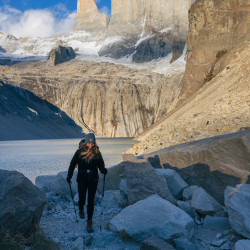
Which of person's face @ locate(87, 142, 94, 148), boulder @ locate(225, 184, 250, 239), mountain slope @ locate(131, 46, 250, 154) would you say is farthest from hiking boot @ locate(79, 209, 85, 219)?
mountain slope @ locate(131, 46, 250, 154)

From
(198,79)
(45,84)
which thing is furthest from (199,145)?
(45,84)

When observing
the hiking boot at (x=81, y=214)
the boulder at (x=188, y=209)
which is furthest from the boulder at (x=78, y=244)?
the boulder at (x=188, y=209)

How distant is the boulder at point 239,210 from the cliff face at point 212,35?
22.7 metres

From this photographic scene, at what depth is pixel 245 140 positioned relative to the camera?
5.60 metres

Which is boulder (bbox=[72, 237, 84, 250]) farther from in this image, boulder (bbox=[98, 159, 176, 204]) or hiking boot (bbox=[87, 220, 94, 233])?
boulder (bbox=[98, 159, 176, 204])

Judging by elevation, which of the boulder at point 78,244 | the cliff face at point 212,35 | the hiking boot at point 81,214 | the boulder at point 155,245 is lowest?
the boulder at point 155,245

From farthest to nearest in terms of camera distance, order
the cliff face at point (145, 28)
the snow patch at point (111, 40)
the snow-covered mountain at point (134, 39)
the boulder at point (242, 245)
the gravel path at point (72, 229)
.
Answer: the snow patch at point (111, 40)
the cliff face at point (145, 28)
the snow-covered mountain at point (134, 39)
the gravel path at point (72, 229)
the boulder at point (242, 245)

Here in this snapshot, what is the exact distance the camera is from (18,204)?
394 centimetres

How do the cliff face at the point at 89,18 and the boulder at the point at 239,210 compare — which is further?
the cliff face at the point at 89,18

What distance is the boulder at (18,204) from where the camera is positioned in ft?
12.6

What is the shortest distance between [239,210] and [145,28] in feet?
379

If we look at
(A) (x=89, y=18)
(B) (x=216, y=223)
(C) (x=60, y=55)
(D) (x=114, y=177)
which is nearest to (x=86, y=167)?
(B) (x=216, y=223)

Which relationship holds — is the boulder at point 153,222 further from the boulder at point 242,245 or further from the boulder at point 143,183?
the boulder at point 242,245

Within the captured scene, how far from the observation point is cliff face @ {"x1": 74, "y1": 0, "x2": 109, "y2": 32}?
146 metres
